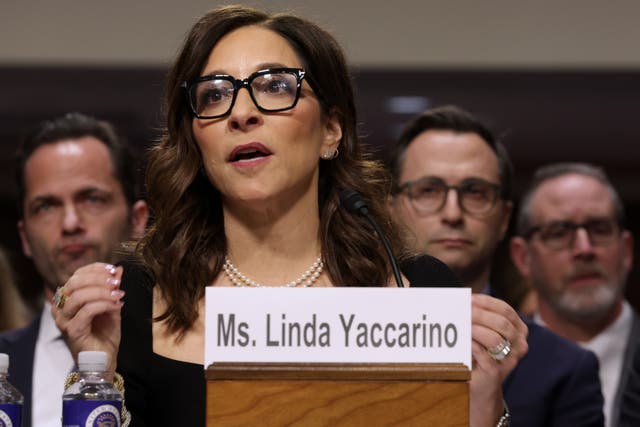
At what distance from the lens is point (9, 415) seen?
6.02ft

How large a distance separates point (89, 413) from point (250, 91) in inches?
28.8

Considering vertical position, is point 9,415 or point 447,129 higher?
point 447,129

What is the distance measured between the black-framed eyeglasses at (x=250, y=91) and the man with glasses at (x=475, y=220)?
40.5 inches

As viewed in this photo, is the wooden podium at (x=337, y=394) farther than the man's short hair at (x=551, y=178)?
No

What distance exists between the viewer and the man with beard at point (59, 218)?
11.8 feet

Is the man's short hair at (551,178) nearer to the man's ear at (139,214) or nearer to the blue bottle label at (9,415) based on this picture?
the man's ear at (139,214)

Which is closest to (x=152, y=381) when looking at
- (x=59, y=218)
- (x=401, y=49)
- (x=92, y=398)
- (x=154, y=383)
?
(x=154, y=383)

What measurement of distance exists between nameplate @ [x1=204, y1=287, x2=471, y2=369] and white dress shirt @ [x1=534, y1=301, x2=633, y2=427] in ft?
8.22

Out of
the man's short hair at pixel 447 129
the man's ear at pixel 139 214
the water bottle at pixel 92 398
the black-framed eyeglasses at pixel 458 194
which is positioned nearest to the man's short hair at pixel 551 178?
the man's short hair at pixel 447 129

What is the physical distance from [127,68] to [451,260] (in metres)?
2.35

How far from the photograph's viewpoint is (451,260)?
11.4 feet

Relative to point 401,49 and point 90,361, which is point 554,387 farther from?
point 401,49

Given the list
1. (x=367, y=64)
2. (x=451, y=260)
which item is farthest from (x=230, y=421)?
(x=367, y=64)

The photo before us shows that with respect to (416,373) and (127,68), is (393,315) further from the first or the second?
(127,68)
